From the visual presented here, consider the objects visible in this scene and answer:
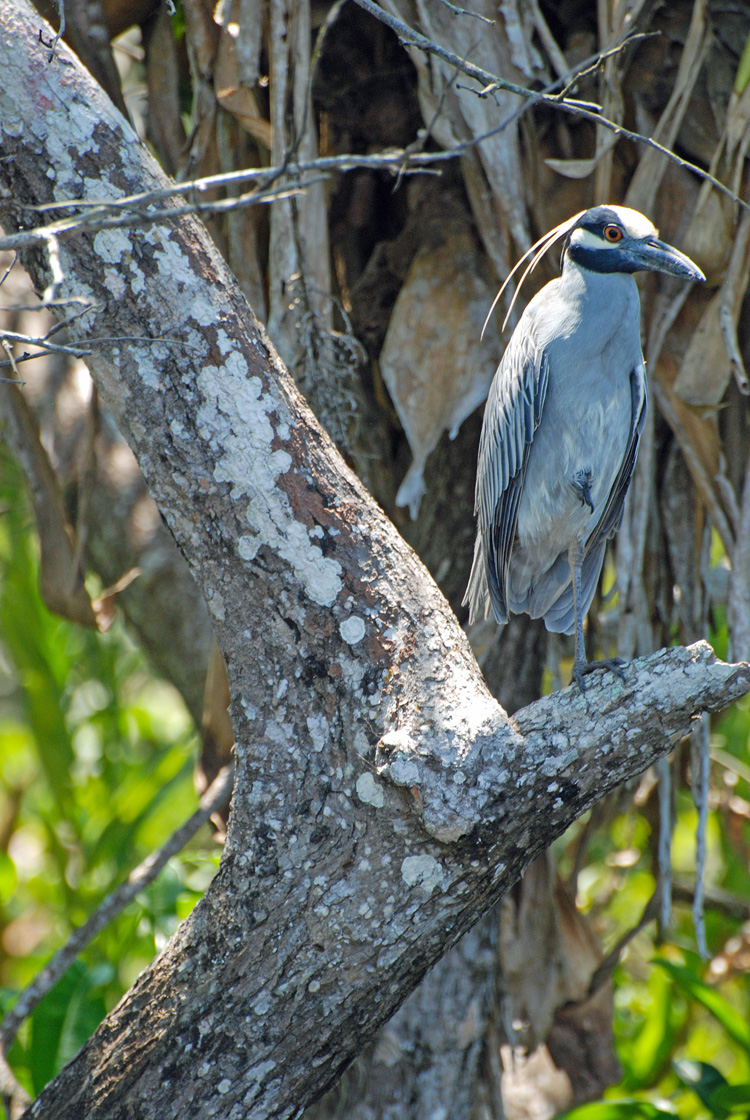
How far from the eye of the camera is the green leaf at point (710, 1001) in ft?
7.87

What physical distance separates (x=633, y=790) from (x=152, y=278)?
6.63 ft

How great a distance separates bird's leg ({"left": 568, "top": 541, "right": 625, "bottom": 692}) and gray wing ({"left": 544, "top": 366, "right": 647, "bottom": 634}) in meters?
0.04

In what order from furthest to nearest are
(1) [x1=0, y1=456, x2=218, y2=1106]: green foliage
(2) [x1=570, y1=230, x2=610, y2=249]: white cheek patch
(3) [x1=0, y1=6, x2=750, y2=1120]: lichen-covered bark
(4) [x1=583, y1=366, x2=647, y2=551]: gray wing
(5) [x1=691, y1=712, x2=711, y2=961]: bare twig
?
(1) [x1=0, y1=456, x2=218, y2=1106]: green foliage < (5) [x1=691, y1=712, x2=711, y2=961]: bare twig < (4) [x1=583, y1=366, x2=647, y2=551]: gray wing < (2) [x1=570, y1=230, x2=610, y2=249]: white cheek patch < (3) [x1=0, y1=6, x2=750, y2=1120]: lichen-covered bark

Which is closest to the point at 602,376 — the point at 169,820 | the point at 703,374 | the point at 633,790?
the point at 703,374

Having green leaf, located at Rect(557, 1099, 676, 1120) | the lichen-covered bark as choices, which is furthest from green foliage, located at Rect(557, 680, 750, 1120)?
the lichen-covered bark

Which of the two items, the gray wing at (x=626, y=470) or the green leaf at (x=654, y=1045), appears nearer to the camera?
the gray wing at (x=626, y=470)

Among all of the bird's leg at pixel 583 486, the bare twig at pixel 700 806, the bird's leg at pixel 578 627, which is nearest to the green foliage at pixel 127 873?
the bare twig at pixel 700 806

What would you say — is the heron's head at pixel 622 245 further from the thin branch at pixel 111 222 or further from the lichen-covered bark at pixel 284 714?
the thin branch at pixel 111 222

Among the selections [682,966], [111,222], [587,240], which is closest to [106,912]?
[682,966]

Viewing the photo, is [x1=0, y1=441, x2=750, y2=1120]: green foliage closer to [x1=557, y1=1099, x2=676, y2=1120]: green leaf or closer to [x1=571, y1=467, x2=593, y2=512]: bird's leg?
[x1=557, y1=1099, x2=676, y2=1120]: green leaf

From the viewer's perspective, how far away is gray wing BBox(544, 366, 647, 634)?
75.1 inches

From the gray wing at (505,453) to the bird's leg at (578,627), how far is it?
154mm

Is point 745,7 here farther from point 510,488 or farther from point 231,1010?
point 231,1010

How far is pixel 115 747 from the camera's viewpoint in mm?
3564
